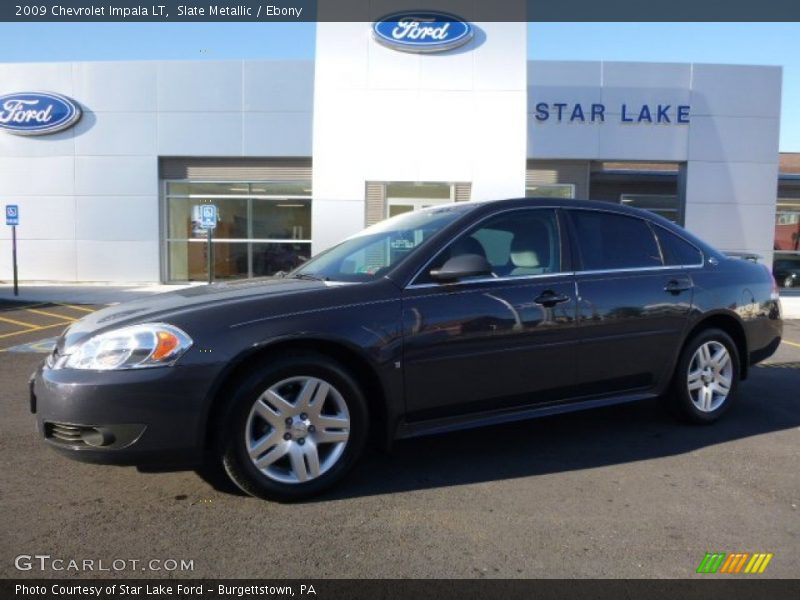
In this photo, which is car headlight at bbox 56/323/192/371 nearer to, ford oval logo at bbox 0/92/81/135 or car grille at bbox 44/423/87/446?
car grille at bbox 44/423/87/446

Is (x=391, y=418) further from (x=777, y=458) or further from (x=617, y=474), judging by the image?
(x=777, y=458)

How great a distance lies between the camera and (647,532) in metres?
2.96

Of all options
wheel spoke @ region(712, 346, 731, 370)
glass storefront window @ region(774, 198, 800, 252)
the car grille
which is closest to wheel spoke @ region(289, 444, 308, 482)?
the car grille

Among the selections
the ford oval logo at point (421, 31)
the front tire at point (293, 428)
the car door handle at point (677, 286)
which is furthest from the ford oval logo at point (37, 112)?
the car door handle at point (677, 286)

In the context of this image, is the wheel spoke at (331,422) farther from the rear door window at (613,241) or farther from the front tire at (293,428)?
the rear door window at (613,241)

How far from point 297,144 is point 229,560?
1563 centimetres

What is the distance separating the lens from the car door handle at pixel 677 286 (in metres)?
4.37

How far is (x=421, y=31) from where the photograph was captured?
46.2ft

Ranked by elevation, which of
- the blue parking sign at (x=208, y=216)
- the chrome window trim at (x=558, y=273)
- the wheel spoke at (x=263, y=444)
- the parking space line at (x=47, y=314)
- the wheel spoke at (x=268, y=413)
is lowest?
the parking space line at (x=47, y=314)

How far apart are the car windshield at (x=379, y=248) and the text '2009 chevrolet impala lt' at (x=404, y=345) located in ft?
0.08

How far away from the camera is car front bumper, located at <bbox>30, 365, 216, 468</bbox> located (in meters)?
2.91

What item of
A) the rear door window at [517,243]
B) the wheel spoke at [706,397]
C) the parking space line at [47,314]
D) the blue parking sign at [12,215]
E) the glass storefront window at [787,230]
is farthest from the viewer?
the glass storefront window at [787,230]

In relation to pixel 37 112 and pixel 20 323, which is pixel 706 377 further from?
pixel 37 112
